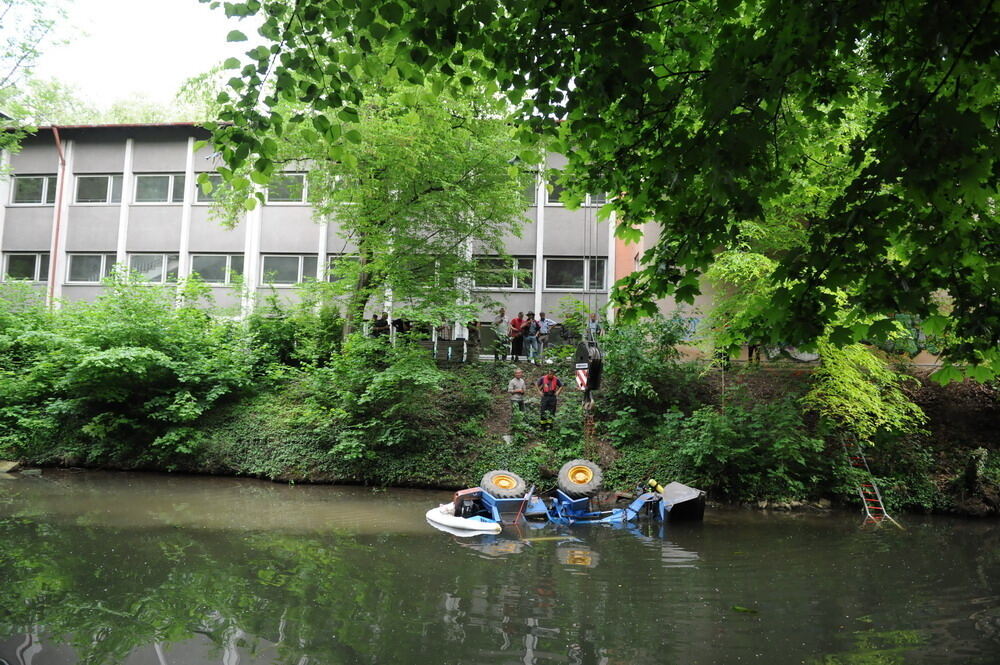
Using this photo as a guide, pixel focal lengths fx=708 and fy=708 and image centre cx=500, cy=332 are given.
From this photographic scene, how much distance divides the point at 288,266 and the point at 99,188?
27.5ft

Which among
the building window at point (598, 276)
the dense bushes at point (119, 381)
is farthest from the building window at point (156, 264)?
the building window at point (598, 276)

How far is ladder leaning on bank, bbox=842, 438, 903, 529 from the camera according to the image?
1405 centimetres

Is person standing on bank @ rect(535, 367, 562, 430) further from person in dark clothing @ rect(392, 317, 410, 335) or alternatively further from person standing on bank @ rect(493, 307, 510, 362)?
person in dark clothing @ rect(392, 317, 410, 335)

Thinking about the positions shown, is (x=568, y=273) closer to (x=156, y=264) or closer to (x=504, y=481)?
(x=504, y=481)

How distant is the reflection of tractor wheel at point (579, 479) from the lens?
13.2 metres

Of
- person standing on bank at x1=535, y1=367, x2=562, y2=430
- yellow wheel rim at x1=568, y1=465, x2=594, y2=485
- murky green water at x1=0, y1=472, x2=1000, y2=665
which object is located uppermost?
person standing on bank at x1=535, y1=367, x2=562, y2=430

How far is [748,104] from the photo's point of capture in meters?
4.40

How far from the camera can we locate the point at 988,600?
7.98 m

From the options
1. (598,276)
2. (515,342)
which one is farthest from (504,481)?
(598,276)

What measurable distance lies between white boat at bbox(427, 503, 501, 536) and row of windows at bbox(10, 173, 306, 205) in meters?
17.7

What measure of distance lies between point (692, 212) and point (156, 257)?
26.3m

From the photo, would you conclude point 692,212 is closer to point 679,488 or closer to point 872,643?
point 872,643

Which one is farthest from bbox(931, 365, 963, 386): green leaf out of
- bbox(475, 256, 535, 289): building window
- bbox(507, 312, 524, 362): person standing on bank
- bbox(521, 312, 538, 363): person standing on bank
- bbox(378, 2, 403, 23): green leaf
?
bbox(507, 312, 524, 362): person standing on bank

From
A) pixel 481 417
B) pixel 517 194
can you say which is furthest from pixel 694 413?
pixel 517 194
